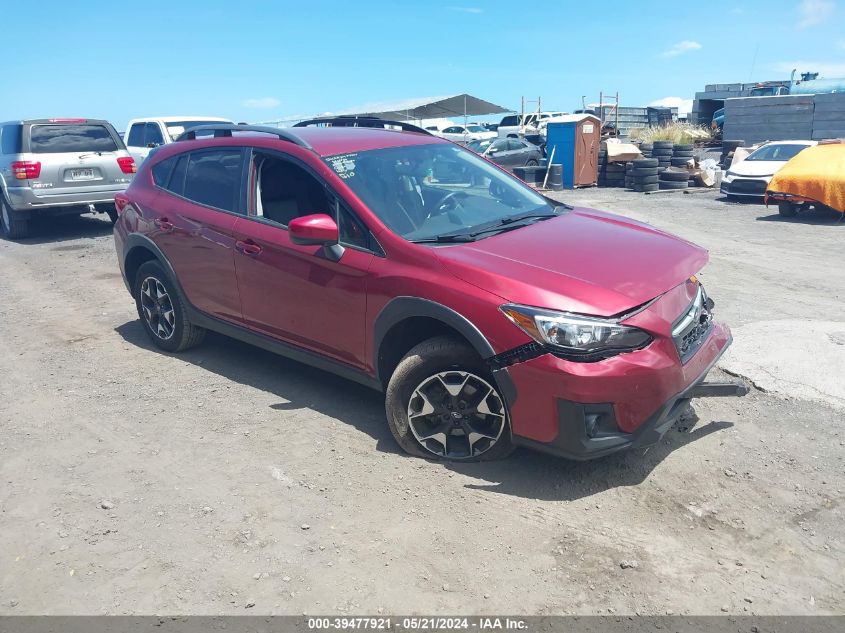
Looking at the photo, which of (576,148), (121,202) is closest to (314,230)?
(121,202)

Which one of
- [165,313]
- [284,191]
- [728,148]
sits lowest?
[165,313]

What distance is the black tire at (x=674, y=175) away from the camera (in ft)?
62.1

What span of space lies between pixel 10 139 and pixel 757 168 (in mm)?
15115

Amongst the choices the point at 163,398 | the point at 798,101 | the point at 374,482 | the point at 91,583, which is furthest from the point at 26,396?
the point at 798,101

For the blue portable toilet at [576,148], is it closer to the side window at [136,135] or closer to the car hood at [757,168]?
the car hood at [757,168]

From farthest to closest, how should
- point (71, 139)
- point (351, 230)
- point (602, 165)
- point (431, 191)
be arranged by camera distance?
point (602, 165) < point (71, 139) < point (431, 191) < point (351, 230)

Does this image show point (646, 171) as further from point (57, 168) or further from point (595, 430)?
point (595, 430)

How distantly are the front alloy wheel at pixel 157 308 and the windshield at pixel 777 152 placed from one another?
14.8 metres

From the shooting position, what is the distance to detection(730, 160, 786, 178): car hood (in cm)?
1570

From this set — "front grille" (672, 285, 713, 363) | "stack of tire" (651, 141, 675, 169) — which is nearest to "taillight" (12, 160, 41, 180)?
"front grille" (672, 285, 713, 363)

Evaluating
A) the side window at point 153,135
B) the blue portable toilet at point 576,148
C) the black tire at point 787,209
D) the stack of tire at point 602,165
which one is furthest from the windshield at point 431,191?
the stack of tire at point 602,165

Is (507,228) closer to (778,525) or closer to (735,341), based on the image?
(778,525)

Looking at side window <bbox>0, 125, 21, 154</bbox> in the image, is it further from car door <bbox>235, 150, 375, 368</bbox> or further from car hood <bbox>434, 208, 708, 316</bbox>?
car hood <bbox>434, 208, 708, 316</bbox>

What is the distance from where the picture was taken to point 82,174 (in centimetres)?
1186
